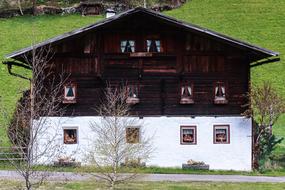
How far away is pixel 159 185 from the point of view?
21062mm

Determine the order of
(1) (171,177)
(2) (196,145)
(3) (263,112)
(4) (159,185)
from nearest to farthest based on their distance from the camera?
(4) (159,185)
(1) (171,177)
(3) (263,112)
(2) (196,145)

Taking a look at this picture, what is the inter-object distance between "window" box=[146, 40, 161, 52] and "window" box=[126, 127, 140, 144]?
3532 millimetres

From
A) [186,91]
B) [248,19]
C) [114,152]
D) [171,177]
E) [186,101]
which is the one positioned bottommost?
[171,177]

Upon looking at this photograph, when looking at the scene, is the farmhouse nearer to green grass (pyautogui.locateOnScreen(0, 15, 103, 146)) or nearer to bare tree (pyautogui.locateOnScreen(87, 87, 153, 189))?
bare tree (pyautogui.locateOnScreen(87, 87, 153, 189))

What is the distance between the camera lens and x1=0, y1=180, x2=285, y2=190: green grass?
20.3 meters

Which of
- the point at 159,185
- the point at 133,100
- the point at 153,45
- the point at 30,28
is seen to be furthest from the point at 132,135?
the point at 30,28

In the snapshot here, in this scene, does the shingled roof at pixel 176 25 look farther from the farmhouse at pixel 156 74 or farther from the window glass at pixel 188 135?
the window glass at pixel 188 135

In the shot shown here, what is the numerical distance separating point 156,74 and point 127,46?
177 centimetres

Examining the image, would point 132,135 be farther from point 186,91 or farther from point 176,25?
point 176,25

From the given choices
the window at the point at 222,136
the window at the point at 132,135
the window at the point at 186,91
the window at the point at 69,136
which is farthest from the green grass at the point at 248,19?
the window at the point at 69,136

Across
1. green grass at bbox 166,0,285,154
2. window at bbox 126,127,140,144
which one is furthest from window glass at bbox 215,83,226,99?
green grass at bbox 166,0,285,154

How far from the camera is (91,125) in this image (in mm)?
27125

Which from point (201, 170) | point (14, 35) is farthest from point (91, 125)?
point (14, 35)

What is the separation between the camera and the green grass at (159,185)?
66.7ft
